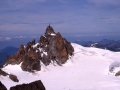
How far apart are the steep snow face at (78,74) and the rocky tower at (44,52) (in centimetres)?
151

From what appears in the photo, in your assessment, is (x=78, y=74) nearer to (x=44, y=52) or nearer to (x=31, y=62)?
(x=31, y=62)

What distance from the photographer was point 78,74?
151ft

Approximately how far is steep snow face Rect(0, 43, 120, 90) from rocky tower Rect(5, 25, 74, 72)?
4.96 ft

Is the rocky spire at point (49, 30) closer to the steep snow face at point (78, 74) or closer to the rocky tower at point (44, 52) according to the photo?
the rocky tower at point (44, 52)

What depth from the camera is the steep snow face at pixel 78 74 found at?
36500 mm

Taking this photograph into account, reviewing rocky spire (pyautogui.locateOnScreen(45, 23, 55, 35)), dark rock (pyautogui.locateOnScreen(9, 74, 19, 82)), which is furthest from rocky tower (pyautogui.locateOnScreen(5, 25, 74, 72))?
dark rock (pyautogui.locateOnScreen(9, 74, 19, 82))

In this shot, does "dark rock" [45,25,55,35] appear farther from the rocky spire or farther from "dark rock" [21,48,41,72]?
"dark rock" [21,48,41,72]

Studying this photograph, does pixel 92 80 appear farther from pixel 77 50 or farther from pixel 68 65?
pixel 77 50

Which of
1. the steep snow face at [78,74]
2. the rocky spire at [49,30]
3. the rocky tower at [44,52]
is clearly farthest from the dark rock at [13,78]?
the rocky spire at [49,30]

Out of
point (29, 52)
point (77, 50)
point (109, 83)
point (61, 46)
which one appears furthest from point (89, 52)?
point (109, 83)

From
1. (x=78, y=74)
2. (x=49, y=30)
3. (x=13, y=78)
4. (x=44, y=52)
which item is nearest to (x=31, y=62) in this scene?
(x=44, y=52)

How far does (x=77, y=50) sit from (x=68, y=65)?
342 inches

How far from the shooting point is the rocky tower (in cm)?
4744

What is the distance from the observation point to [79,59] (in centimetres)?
5509
